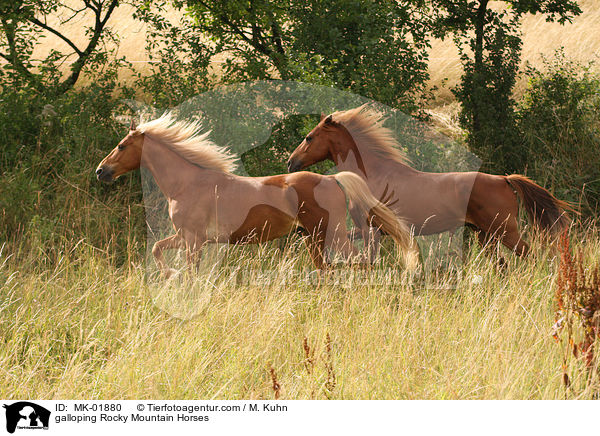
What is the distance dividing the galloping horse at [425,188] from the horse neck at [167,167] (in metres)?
1.01

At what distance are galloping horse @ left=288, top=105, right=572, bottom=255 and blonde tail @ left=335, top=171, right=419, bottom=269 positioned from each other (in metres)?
0.38

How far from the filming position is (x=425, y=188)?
5348mm

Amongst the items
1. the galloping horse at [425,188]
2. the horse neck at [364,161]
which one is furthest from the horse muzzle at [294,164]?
the horse neck at [364,161]

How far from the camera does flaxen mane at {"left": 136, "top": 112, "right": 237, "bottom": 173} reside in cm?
487

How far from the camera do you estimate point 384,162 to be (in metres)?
5.47

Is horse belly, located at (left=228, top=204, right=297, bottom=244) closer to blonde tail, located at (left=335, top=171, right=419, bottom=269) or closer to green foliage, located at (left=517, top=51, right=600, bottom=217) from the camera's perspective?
blonde tail, located at (left=335, top=171, right=419, bottom=269)

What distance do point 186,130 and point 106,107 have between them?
3342mm

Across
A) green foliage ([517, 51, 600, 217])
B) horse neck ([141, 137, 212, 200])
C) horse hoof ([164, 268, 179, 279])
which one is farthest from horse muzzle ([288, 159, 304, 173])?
→ green foliage ([517, 51, 600, 217])

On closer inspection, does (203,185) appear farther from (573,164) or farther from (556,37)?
(556,37)

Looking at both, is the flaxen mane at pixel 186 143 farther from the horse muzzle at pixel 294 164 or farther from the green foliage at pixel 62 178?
the green foliage at pixel 62 178

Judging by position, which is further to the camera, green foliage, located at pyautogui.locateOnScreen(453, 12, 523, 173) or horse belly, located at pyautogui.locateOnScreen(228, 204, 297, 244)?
green foliage, located at pyautogui.locateOnScreen(453, 12, 523, 173)

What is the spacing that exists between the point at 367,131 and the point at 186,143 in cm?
162

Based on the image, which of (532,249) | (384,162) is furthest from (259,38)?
(532,249)
